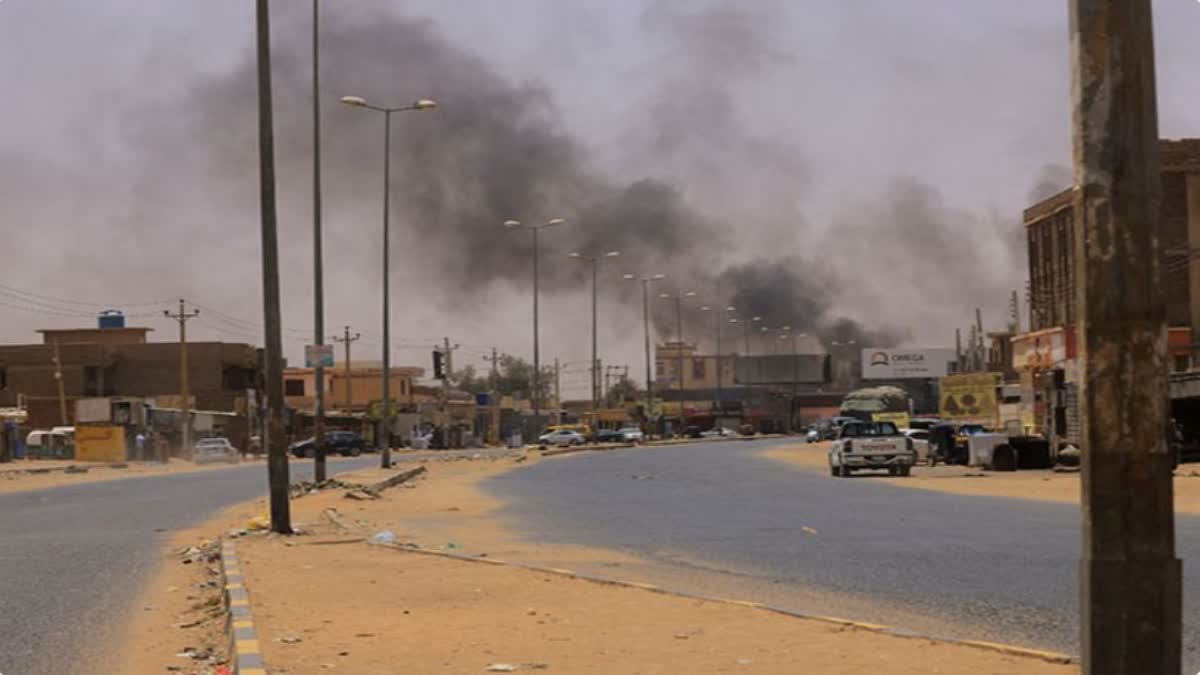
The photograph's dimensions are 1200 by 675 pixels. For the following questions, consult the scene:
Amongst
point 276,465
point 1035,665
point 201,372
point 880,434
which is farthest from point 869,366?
point 1035,665

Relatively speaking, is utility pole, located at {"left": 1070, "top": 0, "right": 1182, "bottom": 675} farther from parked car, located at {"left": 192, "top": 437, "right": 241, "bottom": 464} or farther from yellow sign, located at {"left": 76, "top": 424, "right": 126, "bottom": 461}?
yellow sign, located at {"left": 76, "top": 424, "right": 126, "bottom": 461}

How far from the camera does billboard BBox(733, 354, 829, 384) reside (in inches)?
7052

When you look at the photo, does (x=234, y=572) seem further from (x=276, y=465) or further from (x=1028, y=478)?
(x=1028, y=478)

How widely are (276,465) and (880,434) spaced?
2671cm

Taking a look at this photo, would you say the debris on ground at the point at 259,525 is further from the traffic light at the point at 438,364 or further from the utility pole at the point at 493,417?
the utility pole at the point at 493,417

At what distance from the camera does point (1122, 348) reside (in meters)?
5.86

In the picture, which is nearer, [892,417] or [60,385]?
[892,417]

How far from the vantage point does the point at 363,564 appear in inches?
676

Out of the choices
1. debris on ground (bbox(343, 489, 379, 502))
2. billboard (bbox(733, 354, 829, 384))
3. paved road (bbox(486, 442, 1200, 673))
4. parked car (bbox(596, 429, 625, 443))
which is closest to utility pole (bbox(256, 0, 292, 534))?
paved road (bbox(486, 442, 1200, 673))

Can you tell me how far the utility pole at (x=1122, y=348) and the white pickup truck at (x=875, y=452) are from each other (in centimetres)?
3985

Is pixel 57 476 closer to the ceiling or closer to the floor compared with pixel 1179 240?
closer to the floor

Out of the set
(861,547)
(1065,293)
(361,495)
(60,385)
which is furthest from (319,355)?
(60,385)

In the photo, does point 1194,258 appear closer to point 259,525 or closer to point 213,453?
point 213,453

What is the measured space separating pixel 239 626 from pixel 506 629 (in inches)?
73.5
